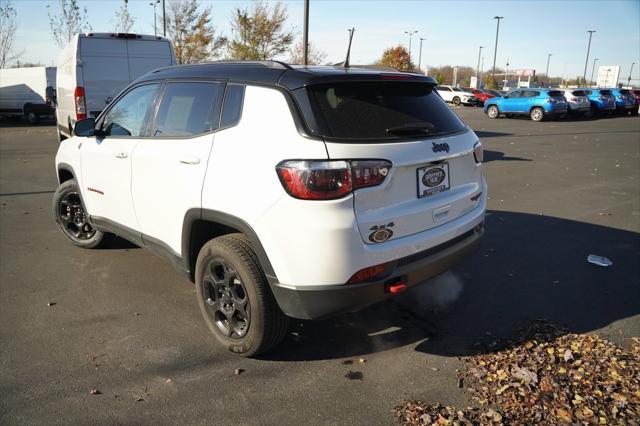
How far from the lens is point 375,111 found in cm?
294

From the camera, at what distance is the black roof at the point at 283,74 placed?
2.87 m

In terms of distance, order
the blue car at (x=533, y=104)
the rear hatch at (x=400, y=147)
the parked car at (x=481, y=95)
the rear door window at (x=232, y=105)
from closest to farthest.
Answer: the rear hatch at (x=400, y=147) → the rear door window at (x=232, y=105) → the blue car at (x=533, y=104) → the parked car at (x=481, y=95)

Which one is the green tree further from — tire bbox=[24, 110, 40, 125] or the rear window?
the rear window

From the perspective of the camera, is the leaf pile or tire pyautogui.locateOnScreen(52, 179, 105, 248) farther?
tire pyautogui.locateOnScreen(52, 179, 105, 248)

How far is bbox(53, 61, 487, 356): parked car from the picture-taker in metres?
2.62

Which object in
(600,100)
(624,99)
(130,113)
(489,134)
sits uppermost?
(624,99)

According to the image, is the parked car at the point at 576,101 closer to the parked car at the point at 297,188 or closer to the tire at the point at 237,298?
the parked car at the point at 297,188

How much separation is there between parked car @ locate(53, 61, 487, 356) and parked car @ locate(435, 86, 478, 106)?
38769mm

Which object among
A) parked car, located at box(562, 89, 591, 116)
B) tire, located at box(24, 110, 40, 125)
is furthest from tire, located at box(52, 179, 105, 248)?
parked car, located at box(562, 89, 591, 116)

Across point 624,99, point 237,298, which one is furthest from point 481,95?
point 237,298

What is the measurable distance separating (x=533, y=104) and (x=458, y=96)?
50.2ft

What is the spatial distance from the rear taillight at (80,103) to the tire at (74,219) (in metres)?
5.39

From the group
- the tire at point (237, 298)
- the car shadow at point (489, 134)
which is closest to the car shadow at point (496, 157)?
the car shadow at point (489, 134)

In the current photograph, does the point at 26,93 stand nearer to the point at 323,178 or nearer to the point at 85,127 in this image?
the point at 85,127
